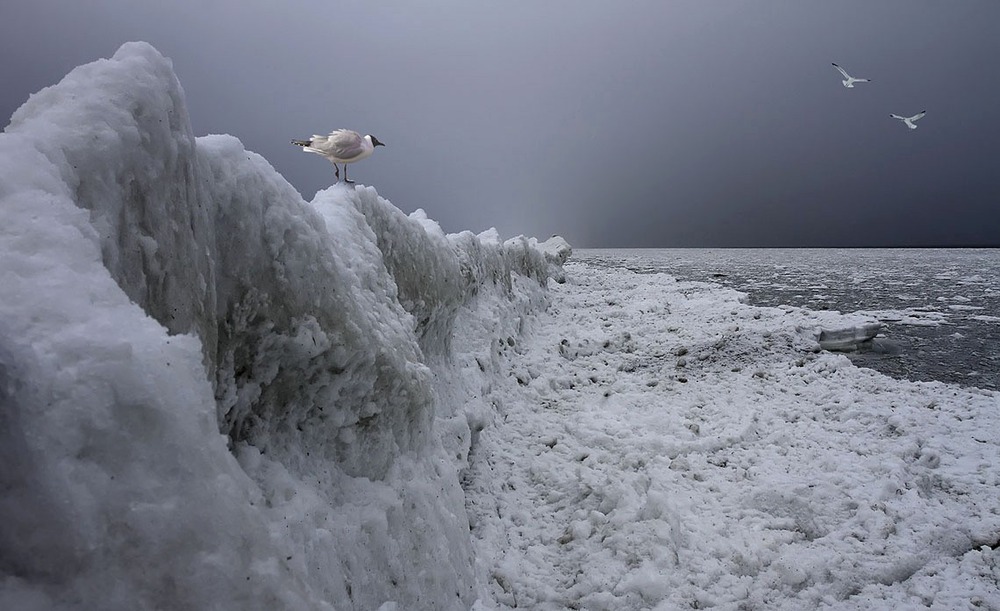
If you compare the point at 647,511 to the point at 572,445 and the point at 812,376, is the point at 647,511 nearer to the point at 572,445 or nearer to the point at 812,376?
the point at 572,445

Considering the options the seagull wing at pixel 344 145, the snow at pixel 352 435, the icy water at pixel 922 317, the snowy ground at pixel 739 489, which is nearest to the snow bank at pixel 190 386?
the snow at pixel 352 435

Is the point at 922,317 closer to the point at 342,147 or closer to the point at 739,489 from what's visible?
the point at 739,489

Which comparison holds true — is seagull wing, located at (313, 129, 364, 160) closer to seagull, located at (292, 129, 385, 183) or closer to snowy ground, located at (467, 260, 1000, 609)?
seagull, located at (292, 129, 385, 183)

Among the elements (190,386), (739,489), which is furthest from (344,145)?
(739,489)

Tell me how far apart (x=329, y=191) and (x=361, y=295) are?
1174 millimetres

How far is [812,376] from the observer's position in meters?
4.97

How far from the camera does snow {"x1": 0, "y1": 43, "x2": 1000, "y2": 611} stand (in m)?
0.94

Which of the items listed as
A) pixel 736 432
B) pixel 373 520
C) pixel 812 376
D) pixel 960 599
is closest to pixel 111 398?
pixel 373 520

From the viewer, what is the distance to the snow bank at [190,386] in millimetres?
894

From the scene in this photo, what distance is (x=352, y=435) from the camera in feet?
7.12

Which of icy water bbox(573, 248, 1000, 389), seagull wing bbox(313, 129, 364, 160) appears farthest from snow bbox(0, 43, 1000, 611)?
icy water bbox(573, 248, 1000, 389)

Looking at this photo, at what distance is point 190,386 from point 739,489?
10.8 feet

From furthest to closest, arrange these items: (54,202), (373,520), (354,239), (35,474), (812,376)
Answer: (812,376) < (354,239) < (373,520) < (54,202) < (35,474)

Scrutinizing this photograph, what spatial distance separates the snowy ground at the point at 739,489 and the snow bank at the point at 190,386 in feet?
2.40
